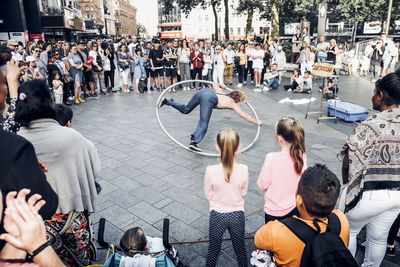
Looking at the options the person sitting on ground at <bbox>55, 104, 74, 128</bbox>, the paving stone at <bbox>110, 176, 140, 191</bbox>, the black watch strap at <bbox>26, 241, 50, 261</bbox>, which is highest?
the person sitting on ground at <bbox>55, 104, 74, 128</bbox>

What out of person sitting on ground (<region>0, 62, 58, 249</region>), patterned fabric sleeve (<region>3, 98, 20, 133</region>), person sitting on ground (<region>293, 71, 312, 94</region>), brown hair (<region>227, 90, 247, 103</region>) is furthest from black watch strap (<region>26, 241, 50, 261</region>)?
person sitting on ground (<region>293, 71, 312, 94</region>)

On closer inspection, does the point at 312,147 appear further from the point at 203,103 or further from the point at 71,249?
the point at 71,249

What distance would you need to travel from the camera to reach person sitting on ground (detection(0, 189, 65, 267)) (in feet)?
3.80

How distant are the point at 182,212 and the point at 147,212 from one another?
50 centimetres

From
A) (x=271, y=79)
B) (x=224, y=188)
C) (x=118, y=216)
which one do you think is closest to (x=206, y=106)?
(x=118, y=216)

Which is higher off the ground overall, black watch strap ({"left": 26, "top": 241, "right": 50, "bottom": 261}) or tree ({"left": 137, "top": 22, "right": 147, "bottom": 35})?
tree ({"left": 137, "top": 22, "right": 147, "bottom": 35})

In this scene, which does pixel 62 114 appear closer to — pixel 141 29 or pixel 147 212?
pixel 147 212

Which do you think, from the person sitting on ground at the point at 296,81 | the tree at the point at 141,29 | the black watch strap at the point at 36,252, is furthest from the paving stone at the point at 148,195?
the tree at the point at 141,29

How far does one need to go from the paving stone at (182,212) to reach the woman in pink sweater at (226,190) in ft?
4.20

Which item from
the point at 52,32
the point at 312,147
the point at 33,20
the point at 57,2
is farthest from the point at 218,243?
the point at 57,2

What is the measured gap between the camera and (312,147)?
6707 millimetres

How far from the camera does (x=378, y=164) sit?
8.41 ft

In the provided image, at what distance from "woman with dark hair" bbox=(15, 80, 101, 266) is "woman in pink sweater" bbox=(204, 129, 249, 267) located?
1108mm

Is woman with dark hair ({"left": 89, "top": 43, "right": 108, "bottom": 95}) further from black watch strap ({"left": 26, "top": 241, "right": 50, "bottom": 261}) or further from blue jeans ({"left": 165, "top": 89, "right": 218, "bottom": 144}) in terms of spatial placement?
black watch strap ({"left": 26, "top": 241, "right": 50, "bottom": 261})
